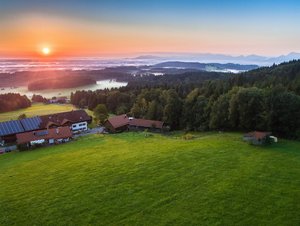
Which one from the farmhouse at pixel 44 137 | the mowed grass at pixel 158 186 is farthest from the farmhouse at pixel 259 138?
the farmhouse at pixel 44 137

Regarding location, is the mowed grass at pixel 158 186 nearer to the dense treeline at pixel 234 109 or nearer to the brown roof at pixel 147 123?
the dense treeline at pixel 234 109

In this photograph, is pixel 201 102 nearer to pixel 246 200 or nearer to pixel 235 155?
pixel 235 155

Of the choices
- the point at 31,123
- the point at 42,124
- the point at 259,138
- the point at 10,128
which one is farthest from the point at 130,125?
the point at 259,138

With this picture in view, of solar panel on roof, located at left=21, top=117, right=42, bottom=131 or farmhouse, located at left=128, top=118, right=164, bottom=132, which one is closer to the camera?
solar panel on roof, located at left=21, top=117, right=42, bottom=131

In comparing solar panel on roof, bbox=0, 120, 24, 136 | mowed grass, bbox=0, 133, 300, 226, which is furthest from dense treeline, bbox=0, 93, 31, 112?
mowed grass, bbox=0, 133, 300, 226

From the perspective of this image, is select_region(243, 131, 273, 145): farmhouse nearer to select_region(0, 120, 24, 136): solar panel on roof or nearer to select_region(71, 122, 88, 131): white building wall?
select_region(71, 122, 88, 131): white building wall

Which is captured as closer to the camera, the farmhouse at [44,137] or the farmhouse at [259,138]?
the farmhouse at [259,138]
